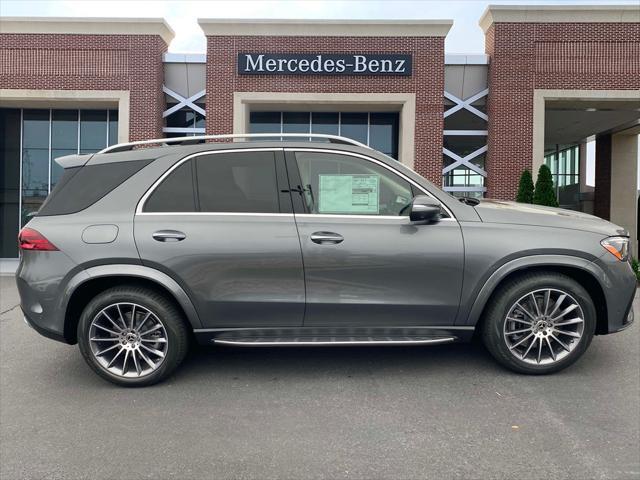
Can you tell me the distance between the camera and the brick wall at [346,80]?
13.9 metres

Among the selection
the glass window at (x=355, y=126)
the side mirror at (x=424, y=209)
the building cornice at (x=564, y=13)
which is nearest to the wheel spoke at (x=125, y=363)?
the side mirror at (x=424, y=209)

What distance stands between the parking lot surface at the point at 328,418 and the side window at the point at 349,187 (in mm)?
1396

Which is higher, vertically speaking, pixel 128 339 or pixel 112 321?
pixel 112 321

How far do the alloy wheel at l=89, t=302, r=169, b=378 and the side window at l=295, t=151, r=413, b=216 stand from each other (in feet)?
5.16

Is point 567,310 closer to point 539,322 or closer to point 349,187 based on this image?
point 539,322

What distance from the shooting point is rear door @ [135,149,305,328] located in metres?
3.71

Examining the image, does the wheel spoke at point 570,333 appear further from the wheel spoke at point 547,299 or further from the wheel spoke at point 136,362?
the wheel spoke at point 136,362

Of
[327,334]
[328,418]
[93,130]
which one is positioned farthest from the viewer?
[93,130]

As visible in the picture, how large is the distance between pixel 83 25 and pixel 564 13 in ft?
45.1

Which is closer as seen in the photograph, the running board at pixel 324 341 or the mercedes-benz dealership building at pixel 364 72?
the running board at pixel 324 341

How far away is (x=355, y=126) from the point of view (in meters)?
15.9

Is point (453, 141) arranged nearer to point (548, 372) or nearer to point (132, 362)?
point (548, 372)

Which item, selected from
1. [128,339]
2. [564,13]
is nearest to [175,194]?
[128,339]

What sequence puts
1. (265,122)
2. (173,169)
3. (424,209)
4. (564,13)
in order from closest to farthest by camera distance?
(424,209)
(173,169)
(564,13)
(265,122)
